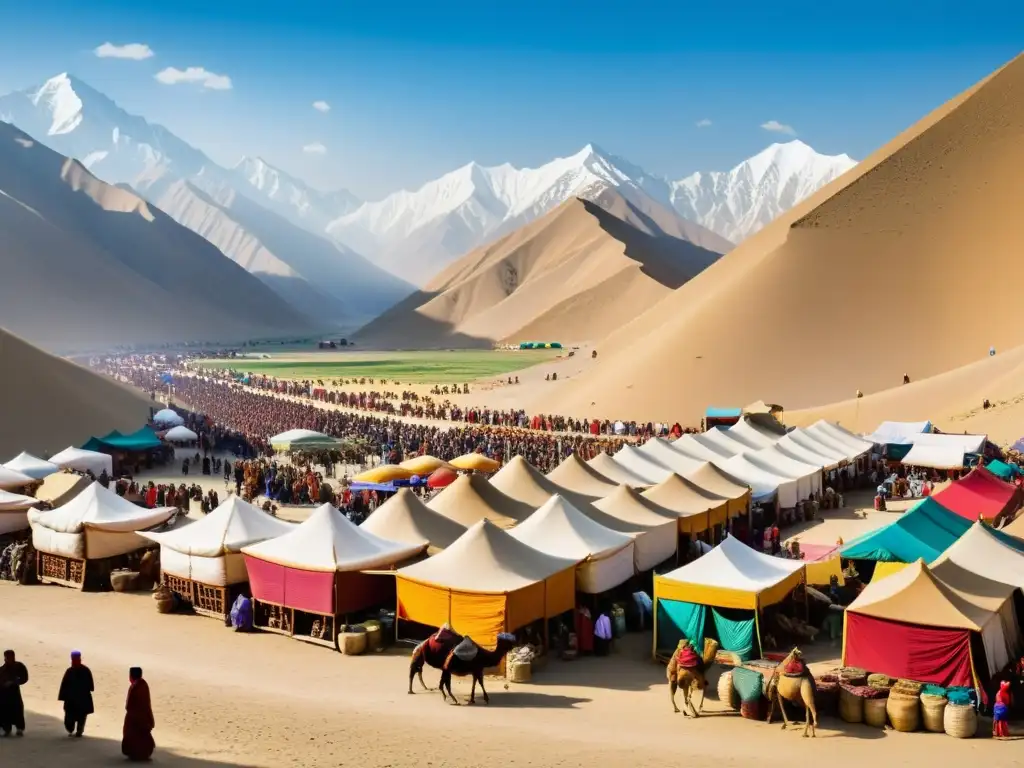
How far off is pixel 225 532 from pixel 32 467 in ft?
46.4

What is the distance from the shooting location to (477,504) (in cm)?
2123

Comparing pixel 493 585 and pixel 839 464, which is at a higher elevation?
pixel 839 464

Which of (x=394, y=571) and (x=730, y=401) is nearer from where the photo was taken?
(x=394, y=571)

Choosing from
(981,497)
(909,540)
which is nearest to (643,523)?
(909,540)

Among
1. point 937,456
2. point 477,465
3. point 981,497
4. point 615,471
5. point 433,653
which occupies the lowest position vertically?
point 433,653

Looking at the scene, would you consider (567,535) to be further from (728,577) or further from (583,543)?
(728,577)

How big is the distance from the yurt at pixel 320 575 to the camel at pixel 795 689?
6.40 m

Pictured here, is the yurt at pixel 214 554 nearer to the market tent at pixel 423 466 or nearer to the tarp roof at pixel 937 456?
the market tent at pixel 423 466

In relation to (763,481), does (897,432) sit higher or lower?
higher

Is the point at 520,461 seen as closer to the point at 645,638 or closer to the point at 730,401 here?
the point at 645,638

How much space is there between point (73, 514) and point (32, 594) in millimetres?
1583

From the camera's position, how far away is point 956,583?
14.8 meters

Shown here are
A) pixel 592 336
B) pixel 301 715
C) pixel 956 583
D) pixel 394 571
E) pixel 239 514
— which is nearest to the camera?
pixel 301 715

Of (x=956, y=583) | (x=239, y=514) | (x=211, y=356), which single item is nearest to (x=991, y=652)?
(x=956, y=583)
